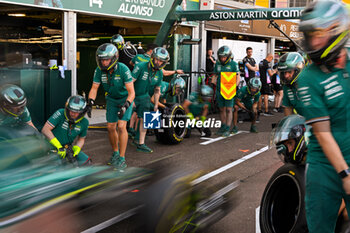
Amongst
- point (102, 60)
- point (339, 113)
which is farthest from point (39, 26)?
point (339, 113)

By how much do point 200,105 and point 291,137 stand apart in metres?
4.77

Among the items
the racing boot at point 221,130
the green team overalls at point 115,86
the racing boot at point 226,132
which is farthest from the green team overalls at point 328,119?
the racing boot at point 221,130

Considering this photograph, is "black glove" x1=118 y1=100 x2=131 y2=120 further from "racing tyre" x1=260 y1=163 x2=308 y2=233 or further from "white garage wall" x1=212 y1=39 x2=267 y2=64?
"white garage wall" x1=212 y1=39 x2=267 y2=64

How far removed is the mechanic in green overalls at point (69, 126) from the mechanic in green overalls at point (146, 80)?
2654mm

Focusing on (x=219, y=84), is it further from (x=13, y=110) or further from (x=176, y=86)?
(x=13, y=110)

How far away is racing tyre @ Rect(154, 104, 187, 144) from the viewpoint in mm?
9312

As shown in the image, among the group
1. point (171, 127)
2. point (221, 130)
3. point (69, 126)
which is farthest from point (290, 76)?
point (221, 130)

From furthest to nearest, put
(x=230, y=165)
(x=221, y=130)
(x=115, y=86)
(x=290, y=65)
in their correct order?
1. (x=221, y=130)
2. (x=230, y=165)
3. (x=115, y=86)
4. (x=290, y=65)

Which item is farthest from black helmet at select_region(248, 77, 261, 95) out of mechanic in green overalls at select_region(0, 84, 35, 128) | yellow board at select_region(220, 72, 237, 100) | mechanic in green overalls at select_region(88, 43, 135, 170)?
mechanic in green overalls at select_region(0, 84, 35, 128)

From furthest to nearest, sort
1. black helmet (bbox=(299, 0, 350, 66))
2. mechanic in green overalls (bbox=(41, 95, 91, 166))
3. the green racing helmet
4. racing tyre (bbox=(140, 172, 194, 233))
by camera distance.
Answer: the green racing helmet < mechanic in green overalls (bbox=(41, 95, 91, 166)) < racing tyre (bbox=(140, 172, 194, 233)) < black helmet (bbox=(299, 0, 350, 66))

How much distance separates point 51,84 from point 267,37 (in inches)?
559

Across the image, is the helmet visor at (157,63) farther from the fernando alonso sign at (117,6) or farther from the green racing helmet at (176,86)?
the fernando alonso sign at (117,6)

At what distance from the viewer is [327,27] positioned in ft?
8.95

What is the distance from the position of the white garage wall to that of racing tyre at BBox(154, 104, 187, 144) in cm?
900
